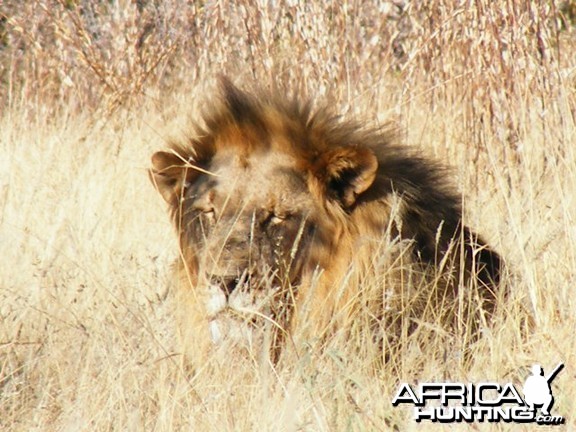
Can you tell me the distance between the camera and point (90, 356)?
167 inches

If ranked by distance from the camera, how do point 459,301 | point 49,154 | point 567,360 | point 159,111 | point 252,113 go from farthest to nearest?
1. point 159,111
2. point 49,154
3. point 252,113
4. point 459,301
5. point 567,360

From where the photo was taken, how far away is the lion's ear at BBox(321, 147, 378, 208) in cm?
468

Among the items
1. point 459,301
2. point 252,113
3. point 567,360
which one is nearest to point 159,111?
point 252,113

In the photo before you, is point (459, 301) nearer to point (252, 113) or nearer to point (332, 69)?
point (252, 113)

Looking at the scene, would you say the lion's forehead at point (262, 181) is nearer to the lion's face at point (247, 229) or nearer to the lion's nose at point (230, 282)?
the lion's face at point (247, 229)

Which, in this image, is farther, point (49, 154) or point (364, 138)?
point (49, 154)

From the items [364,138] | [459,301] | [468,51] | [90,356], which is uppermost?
[468,51]

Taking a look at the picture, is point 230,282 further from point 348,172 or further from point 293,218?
point 348,172

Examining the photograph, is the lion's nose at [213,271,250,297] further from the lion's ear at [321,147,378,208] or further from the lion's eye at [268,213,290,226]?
the lion's ear at [321,147,378,208]

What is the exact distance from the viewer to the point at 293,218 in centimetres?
473

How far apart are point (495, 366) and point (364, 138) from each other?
1.21 metres

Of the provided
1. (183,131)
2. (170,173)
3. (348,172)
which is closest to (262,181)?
(348,172)

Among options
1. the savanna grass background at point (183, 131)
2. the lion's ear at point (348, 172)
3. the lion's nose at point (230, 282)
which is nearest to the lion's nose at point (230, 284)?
the lion's nose at point (230, 282)

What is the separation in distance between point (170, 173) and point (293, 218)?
62 centimetres
